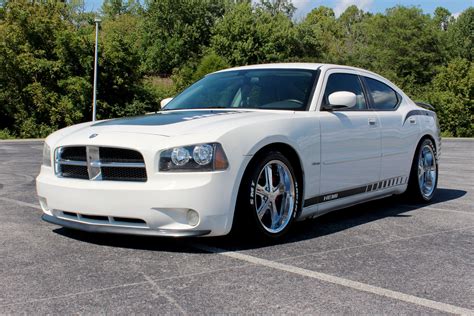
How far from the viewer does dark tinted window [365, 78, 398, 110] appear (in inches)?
245

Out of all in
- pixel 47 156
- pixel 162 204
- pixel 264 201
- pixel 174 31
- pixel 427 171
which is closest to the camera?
pixel 162 204

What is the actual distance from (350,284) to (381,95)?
3367mm

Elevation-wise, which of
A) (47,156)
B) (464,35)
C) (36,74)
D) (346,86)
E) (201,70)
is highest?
(464,35)

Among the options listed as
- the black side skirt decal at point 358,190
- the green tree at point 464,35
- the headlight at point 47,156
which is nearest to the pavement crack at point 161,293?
the headlight at point 47,156

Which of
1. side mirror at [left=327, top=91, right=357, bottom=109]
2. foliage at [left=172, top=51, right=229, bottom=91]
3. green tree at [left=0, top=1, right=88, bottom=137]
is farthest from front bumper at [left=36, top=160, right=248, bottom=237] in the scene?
foliage at [left=172, top=51, right=229, bottom=91]

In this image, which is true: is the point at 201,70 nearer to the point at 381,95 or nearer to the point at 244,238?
the point at 381,95

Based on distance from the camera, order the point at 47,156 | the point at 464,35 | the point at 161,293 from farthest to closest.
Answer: the point at 464,35 < the point at 47,156 < the point at 161,293

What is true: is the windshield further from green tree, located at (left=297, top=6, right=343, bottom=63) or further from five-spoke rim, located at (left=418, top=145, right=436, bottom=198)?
green tree, located at (left=297, top=6, right=343, bottom=63)

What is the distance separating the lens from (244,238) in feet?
14.9

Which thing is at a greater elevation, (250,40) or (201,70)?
(250,40)

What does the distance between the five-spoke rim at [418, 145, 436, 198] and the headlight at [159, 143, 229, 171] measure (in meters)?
3.59

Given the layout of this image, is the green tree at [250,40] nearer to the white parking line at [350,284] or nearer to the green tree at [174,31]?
the green tree at [174,31]

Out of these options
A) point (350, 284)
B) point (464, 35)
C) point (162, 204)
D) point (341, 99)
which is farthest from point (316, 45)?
point (350, 284)

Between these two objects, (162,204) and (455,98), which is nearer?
(162,204)
